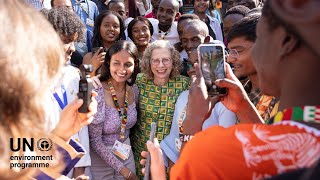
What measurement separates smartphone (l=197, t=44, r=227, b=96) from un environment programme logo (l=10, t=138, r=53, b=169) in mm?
843

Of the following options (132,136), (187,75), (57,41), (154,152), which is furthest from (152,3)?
(57,41)

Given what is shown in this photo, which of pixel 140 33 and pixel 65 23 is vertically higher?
pixel 65 23

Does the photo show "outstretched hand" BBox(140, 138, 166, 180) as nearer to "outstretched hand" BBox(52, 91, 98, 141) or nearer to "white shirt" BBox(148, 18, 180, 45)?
"outstretched hand" BBox(52, 91, 98, 141)

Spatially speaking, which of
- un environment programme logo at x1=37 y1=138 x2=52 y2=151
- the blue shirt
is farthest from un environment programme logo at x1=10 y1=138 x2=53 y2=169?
the blue shirt

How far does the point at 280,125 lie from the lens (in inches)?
43.0

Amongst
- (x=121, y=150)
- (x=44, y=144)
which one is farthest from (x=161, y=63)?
(x=44, y=144)

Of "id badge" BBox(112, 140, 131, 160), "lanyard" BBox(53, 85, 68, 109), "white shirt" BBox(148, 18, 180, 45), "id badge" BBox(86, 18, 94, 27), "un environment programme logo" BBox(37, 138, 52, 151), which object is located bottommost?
"id badge" BBox(112, 140, 131, 160)

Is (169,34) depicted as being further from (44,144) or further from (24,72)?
(24,72)

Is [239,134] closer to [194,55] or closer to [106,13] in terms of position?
[194,55]

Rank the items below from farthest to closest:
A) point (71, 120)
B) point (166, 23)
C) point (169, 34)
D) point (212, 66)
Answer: point (166, 23) < point (169, 34) < point (212, 66) < point (71, 120)

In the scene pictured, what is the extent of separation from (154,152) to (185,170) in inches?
48.3

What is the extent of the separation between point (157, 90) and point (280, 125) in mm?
2814

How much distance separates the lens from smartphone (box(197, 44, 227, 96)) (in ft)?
6.59

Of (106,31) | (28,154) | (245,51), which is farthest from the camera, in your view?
(106,31)
